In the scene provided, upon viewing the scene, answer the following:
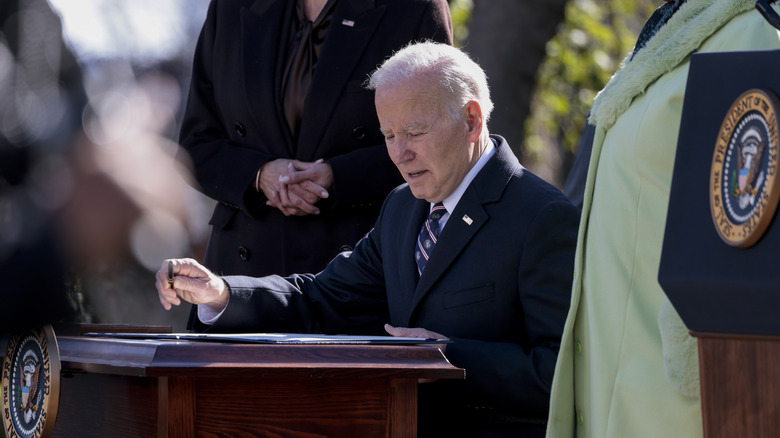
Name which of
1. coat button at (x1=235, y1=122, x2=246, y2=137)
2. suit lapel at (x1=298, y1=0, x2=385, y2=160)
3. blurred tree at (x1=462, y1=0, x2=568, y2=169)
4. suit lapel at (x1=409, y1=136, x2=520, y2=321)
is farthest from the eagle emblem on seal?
blurred tree at (x1=462, y1=0, x2=568, y2=169)

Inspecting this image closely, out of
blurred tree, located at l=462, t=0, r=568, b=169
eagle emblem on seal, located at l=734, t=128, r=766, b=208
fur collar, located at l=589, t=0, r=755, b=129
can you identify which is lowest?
eagle emblem on seal, located at l=734, t=128, r=766, b=208

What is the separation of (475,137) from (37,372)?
148cm

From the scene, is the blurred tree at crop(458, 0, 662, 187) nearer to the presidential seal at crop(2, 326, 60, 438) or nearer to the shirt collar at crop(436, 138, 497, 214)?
the shirt collar at crop(436, 138, 497, 214)

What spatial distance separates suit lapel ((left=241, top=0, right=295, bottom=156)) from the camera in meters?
4.05

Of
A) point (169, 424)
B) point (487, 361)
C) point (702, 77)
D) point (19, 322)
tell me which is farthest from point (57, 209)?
point (487, 361)

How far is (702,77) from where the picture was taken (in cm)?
167

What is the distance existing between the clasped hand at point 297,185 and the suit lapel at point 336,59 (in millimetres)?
140

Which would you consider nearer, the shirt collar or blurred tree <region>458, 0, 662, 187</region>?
the shirt collar

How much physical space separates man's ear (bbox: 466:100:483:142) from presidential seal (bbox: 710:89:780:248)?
1.88 metres

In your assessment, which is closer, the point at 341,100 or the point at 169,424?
the point at 169,424

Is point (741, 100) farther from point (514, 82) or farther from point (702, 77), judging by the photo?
point (514, 82)

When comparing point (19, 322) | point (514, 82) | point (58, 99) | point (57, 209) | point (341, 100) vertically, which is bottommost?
point (19, 322)

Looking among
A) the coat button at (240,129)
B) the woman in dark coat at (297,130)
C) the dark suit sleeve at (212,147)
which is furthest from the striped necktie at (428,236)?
the coat button at (240,129)

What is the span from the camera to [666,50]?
2.13 meters
